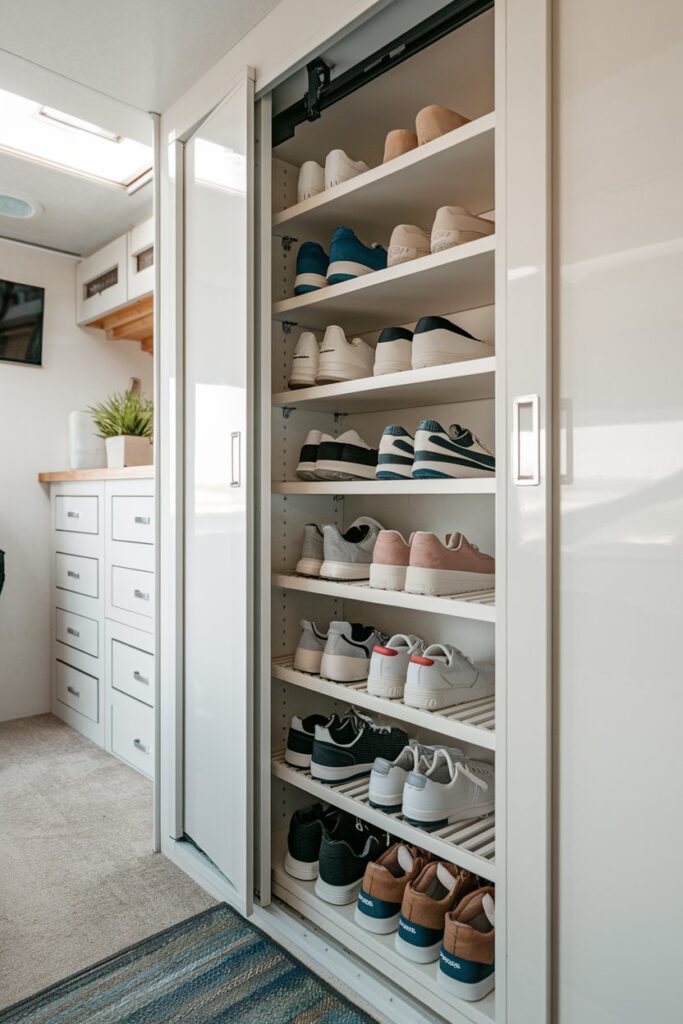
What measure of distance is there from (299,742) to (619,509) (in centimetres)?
110

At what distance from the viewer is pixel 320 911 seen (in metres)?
1.64

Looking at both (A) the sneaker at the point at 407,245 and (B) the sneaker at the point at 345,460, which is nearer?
(A) the sneaker at the point at 407,245

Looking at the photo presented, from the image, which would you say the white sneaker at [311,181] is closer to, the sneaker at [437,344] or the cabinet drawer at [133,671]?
the sneaker at [437,344]

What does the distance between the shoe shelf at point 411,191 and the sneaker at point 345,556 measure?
2.71 feet

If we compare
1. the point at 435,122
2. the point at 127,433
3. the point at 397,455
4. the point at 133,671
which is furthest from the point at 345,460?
the point at 127,433

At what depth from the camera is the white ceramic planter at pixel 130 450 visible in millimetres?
2934

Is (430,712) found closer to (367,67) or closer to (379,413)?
(379,413)

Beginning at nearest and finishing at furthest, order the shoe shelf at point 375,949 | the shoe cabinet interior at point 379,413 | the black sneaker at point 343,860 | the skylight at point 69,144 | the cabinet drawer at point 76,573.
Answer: the shoe shelf at point 375,949, the shoe cabinet interior at point 379,413, the black sneaker at point 343,860, the skylight at point 69,144, the cabinet drawer at point 76,573

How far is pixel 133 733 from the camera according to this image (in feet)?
8.84

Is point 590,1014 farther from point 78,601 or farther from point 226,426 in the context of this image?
point 78,601

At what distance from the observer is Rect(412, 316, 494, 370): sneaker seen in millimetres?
1510

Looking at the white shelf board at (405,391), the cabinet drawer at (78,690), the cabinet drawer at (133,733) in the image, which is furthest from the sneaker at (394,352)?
the cabinet drawer at (78,690)

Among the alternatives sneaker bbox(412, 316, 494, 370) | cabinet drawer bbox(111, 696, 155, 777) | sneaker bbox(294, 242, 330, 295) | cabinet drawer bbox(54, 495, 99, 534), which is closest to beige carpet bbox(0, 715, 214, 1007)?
cabinet drawer bbox(111, 696, 155, 777)

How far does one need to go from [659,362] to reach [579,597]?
0.39 meters
